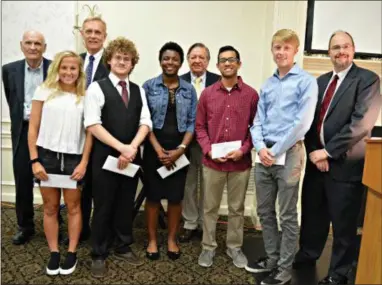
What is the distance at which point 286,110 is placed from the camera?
2.16 meters

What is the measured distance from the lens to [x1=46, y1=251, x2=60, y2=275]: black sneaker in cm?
227

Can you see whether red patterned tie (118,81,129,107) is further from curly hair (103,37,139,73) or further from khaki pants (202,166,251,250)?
khaki pants (202,166,251,250)

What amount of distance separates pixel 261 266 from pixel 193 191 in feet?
2.79

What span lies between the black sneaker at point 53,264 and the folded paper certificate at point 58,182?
0.48 m

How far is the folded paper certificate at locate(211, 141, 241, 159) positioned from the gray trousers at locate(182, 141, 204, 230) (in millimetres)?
549

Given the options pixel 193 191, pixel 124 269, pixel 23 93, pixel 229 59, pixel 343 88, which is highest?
pixel 229 59

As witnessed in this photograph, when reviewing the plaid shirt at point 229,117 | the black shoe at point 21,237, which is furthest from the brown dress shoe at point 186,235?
the black shoe at point 21,237

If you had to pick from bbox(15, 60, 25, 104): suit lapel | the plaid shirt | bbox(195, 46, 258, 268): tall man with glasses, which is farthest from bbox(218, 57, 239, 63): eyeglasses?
bbox(15, 60, 25, 104): suit lapel

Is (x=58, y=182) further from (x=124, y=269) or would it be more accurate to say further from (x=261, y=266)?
(x=261, y=266)

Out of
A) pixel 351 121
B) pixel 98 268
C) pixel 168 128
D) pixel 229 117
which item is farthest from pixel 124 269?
pixel 351 121

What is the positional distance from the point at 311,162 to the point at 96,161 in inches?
55.1

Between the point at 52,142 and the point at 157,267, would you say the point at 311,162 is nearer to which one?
the point at 157,267

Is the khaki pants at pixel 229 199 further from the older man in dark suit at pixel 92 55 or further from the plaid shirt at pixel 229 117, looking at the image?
the older man in dark suit at pixel 92 55

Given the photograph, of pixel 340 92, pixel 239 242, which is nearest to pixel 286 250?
pixel 239 242
